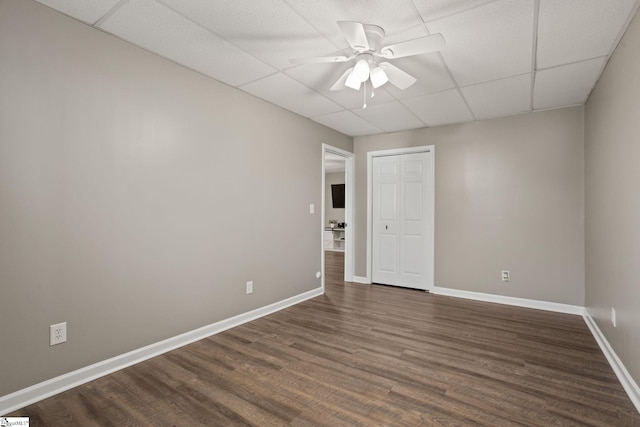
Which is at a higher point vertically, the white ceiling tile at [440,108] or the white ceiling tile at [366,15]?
the white ceiling tile at [440,108]

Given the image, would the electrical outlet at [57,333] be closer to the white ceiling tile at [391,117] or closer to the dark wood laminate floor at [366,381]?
the dark wood laminate floor at [366,381]

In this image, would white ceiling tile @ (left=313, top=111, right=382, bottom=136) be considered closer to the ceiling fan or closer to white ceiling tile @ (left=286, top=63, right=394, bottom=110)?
white ceiling tile @ (left=286, top=63, right=394, bottom=110)

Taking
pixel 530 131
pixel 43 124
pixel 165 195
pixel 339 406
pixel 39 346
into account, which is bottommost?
pixel 339 406

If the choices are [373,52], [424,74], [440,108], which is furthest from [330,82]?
[440,108]

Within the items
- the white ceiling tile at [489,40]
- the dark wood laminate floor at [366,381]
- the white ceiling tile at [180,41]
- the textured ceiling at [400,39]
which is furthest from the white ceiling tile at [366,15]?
the dark wood laminate floor at [366,381]

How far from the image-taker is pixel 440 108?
3814 millimetres

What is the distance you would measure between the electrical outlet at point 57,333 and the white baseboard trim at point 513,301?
13.9 feet

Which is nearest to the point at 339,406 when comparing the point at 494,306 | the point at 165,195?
the point at 165,195

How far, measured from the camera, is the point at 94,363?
2.22 m

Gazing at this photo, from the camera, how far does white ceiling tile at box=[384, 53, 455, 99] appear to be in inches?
103

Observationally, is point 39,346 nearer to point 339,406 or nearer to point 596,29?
point 339,406

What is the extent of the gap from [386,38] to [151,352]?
3031 millimetres

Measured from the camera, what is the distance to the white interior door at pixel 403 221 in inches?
187

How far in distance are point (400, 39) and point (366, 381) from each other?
2.47 metres
